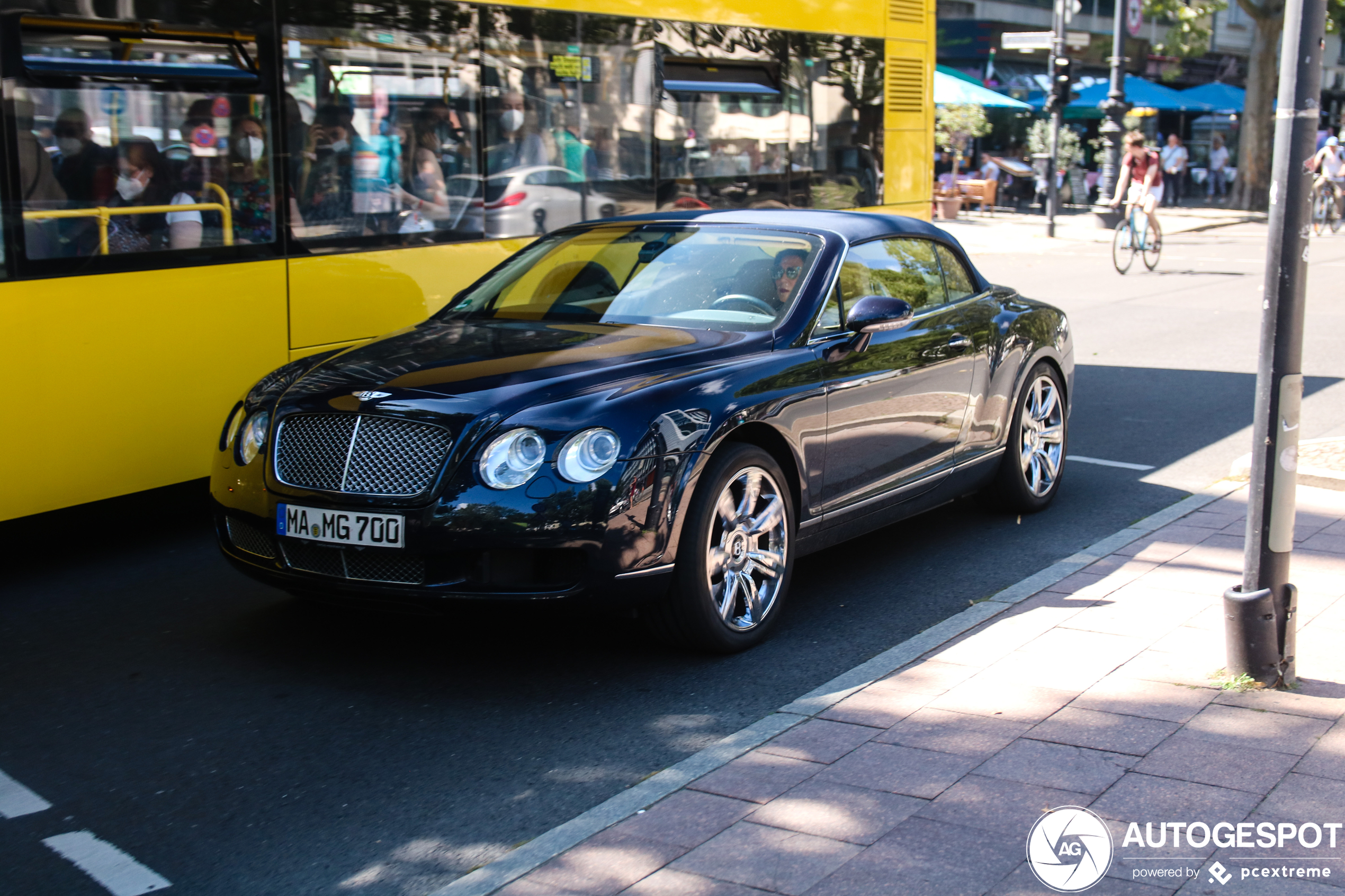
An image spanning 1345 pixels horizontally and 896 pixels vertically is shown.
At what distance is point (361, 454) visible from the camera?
15.4ft

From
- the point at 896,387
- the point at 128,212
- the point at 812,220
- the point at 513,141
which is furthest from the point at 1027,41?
the point at 128,212

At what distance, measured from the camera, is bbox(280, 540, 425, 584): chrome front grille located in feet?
15.1

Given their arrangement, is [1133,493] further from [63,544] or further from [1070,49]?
[1070,49]

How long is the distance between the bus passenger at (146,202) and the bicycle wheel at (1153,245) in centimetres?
1627

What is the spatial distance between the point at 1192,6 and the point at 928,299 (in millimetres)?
36063

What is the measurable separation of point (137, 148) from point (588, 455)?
303 cm

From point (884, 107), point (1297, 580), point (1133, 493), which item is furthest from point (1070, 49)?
point (1297, 580)

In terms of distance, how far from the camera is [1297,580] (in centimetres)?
572

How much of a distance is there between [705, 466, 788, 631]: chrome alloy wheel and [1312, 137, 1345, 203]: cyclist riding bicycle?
2624 centimetres

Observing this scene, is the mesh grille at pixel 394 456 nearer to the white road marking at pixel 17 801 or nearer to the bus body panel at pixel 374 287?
the white road marking at pixel 17 801

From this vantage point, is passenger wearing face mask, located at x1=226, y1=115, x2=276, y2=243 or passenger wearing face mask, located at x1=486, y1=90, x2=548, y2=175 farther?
passenger wearing face mask, located at x1=486, y1=90, x2=548, y2=175

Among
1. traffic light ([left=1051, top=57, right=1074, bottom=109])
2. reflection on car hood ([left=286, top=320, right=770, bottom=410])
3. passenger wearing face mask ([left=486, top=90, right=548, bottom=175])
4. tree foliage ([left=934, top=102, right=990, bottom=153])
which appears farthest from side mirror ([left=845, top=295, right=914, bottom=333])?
tree foliage ([left=934, top=102, right=990, bottom=153])

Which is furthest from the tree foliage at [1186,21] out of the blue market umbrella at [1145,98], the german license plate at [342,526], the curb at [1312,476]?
the german license plate at [342,526]

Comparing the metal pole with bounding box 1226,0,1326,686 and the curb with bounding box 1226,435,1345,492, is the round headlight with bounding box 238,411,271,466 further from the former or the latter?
the curb with bounding box 1226,435,1345,492
